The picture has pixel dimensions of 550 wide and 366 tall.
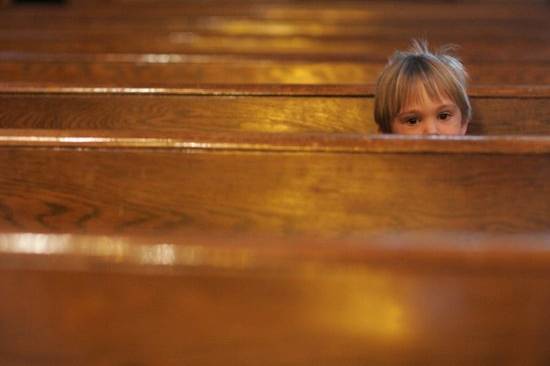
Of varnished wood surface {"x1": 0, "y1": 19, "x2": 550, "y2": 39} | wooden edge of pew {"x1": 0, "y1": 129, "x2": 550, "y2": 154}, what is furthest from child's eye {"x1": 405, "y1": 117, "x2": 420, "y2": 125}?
varnished wood surface {"x1": 0, "y1": 19, "x2": 550, "y2": 39}

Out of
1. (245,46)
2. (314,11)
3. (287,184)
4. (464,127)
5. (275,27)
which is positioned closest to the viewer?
(287,184)

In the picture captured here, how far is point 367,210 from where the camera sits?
0.50 meters

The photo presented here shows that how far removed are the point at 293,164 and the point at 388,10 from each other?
5.41 ft

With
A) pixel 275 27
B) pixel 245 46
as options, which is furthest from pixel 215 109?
pixel 275 27

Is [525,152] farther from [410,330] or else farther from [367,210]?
[410,330]

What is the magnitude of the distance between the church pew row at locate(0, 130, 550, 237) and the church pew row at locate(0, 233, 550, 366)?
0.29 m

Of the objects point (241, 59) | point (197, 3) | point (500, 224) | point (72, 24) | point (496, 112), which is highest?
point (197, 3)

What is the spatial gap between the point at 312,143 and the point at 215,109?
331mm

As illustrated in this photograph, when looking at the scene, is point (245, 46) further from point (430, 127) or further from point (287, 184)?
point (287, 184)

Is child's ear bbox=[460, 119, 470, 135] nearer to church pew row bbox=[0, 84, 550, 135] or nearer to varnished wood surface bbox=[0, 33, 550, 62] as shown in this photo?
church pew row bbox=[0, 84, 550, 135]

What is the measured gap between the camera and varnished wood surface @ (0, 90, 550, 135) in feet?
2.66

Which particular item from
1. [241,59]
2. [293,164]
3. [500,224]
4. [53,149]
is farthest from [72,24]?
[500,224]

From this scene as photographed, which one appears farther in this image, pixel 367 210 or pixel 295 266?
pixel 367 210

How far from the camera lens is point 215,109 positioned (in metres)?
0.82
